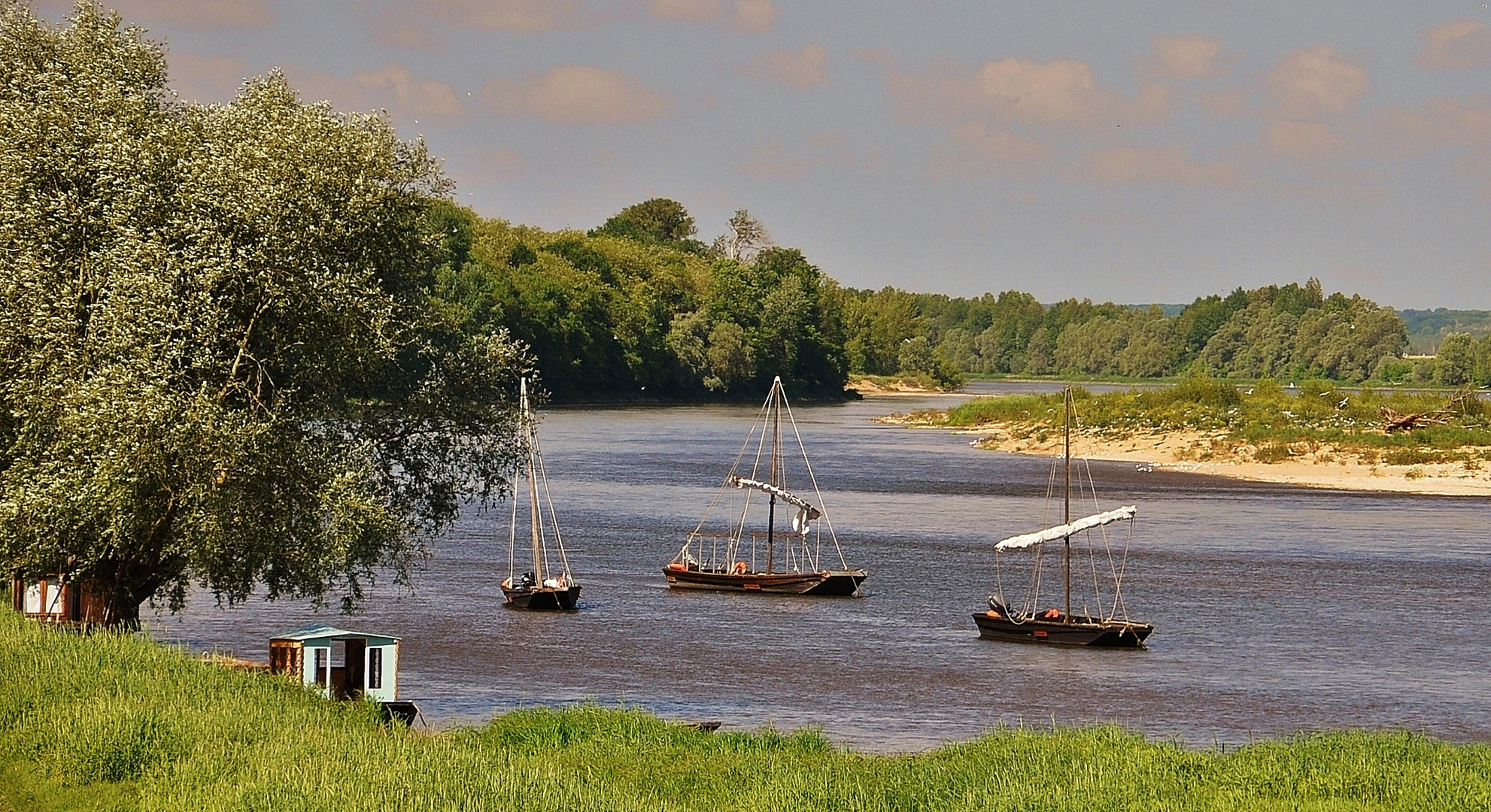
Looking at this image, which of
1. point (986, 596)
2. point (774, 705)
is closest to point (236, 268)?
point (774, 705)

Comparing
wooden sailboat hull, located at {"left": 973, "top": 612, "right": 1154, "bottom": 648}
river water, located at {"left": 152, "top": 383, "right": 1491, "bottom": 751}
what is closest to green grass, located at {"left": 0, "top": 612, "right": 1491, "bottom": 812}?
river water, located at {"left": 152, "top": 383, "right": 1491, "bottom": 751}

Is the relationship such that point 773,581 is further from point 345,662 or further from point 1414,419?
point 1414,419

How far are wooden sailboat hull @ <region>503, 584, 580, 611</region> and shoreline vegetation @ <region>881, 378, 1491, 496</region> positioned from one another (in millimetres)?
50882

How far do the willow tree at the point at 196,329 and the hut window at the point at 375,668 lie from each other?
5.46 feet

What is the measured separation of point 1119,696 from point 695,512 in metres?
33.6

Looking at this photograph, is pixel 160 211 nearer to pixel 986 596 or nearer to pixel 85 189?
pixel 85 189

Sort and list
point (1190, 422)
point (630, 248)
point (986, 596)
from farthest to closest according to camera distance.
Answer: point (630, 248)
point (1190, 422)
point (986, 596)

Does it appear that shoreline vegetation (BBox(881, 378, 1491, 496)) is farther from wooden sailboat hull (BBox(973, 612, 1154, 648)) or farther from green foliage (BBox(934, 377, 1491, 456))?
wooden sailboat hull (BBox(973, 612, 1154, 648))

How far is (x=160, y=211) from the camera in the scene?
26625 millimetres

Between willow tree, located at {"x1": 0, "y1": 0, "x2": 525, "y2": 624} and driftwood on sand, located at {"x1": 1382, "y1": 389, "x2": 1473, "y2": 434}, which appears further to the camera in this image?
driftwood on sand, located at {"x1": 1382, "y1": 389, "x2": 1473, "y2": 434}

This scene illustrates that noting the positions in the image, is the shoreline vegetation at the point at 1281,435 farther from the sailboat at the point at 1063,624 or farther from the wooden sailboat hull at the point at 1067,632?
the wooden sailboat hull at the point at 1067,632

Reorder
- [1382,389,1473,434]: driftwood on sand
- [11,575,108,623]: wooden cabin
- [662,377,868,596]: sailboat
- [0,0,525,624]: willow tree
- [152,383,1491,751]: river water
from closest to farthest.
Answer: [0,0,525,624]: willow tree
[11,575,108,623]: wooden cabin
[152,383,1491,751]: river water
[662,377,868,596]: sailboat
[1382,389,1473,434]: driftwood on sand

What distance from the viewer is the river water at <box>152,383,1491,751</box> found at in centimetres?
3306

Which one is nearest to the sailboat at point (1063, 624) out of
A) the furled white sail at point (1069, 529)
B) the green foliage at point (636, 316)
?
the furled white sail at point (1069, 529)
